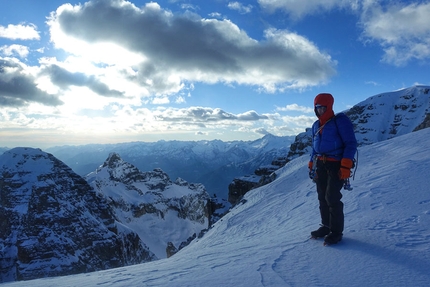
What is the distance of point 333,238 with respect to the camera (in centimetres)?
553

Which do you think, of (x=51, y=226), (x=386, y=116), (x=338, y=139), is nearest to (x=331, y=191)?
(x=338, y=139)

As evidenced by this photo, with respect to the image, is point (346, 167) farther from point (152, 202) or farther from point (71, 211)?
→ point (152, 202)

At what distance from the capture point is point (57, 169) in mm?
84750

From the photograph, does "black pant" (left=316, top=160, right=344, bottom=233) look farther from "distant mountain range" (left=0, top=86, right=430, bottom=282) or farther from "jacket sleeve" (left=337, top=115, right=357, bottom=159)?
"distant mountain range" (left=0, top=86, right=430, bottom=282)

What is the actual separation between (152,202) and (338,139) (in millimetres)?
170633

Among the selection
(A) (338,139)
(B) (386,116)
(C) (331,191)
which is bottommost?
(C) (331,191)

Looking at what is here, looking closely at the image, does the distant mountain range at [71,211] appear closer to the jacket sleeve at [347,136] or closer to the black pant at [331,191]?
the black pant at [331,191]

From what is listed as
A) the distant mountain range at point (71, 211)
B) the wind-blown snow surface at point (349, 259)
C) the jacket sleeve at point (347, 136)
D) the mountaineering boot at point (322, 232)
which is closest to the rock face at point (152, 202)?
the distant mountain range at point (71, 211)

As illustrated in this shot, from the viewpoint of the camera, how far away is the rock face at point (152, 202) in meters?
148

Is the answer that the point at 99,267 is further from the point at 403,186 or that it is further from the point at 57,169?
the point at 403,186

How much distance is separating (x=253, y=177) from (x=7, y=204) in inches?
2583

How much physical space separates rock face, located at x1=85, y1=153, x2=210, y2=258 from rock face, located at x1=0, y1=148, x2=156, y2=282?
182ft

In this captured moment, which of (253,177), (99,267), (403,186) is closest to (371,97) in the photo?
(253,177)

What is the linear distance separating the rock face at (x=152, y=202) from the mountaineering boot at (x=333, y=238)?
132319 millimetres
